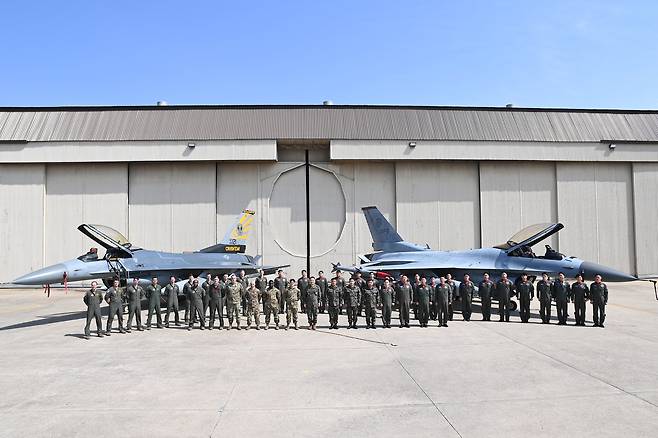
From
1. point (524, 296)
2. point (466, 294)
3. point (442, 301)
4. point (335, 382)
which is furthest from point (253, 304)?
point (524, 296)

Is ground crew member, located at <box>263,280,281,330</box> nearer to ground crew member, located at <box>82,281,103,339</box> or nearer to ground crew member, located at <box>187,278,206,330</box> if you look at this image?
ground crew member, located at <box>187,278,206,330</box>

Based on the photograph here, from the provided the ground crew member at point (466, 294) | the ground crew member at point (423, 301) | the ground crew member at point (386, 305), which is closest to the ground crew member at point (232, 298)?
the ground crew member at point (386, 305)

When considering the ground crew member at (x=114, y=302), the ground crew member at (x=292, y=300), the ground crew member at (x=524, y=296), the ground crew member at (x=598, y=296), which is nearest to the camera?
the ground crew member at (x=114, y=302)

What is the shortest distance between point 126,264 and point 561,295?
11880 millimetres

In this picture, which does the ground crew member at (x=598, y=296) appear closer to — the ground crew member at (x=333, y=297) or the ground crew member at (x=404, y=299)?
the ground crew member at (x=404, y=299)

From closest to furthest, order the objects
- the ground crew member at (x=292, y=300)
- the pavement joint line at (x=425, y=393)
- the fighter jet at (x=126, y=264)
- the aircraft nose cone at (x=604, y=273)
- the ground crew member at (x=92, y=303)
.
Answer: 1. the pavement joint line at (x=425, y=393)
2. the ground crew member at (x=92, y=303)
3. the ground crew member at (x=292, y=300)
4. the fighter jet at (x=126, y=264)
5. the aircraft nose cone at (x=604, y=273)

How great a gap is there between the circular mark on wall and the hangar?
53 mm

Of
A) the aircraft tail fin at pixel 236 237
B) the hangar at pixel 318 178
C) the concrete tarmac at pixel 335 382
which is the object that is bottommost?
the concrete tarmac at pixel 335 382

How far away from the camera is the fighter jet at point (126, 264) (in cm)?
1203

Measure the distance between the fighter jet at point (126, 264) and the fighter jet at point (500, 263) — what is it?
471cm

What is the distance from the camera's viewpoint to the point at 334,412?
534cm

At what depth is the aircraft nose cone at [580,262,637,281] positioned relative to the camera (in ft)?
41.2

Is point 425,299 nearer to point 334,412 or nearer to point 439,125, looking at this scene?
point 334,412

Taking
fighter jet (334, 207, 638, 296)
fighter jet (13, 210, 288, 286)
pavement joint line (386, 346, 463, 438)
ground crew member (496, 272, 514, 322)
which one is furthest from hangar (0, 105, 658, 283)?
pavement joint line (386, 346, 463, 438)
